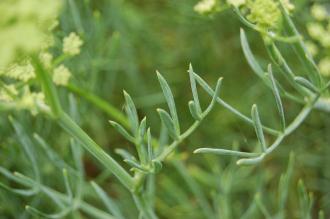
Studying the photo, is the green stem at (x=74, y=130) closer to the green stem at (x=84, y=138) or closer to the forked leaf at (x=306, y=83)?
the green stem at (x=84, y=138)

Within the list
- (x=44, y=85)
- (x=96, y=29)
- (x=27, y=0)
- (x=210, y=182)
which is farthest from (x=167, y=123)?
(x=210, y=182)

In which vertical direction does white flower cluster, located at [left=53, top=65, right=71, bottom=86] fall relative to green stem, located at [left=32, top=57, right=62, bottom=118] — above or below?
below

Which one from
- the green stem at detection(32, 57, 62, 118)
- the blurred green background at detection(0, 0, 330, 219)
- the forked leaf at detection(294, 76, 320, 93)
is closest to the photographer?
the green stem at detection(32, 57, 62, 118)

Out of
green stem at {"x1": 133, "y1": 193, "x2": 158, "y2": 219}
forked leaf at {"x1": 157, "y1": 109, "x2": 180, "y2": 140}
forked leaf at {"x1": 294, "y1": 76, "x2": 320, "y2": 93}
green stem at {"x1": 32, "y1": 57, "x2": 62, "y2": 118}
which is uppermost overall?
green stem at {"x1": 32, "y1": 57, "x2": 62, "y2": 118}

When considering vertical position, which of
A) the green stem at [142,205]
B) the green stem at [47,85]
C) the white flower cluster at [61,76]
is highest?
the green stem at [47,85]

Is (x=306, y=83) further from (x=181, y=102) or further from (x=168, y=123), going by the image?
(x=181, y=102)

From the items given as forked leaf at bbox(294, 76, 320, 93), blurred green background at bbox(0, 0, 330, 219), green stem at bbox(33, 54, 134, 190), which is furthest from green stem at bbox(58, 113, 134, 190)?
blurred green background at bbox(0, 0, 330, 219)

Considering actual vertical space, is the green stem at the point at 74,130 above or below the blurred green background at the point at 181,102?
above

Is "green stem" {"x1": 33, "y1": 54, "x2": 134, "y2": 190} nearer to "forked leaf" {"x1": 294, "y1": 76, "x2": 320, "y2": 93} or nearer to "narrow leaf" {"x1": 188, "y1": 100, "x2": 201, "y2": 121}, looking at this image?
"narrow leaf" {"x1": 188, "y1": 100, "x2": 201, "y2": 121}

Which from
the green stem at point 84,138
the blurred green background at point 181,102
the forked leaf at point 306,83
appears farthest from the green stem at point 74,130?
the blurred green background at point 181,102
